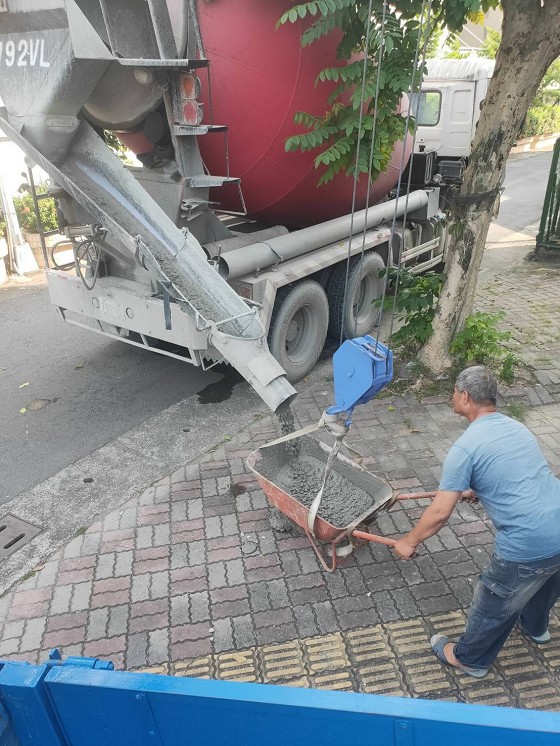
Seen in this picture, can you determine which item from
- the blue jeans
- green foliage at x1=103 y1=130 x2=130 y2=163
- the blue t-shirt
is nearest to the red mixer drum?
green foliage at x1=103 y1=130 x2=130 y2=163

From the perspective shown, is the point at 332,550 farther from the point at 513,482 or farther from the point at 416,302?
the point at 416,302

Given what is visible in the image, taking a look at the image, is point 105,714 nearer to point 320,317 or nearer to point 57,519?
point 57,519

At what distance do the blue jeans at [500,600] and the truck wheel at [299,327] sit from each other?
3390mm

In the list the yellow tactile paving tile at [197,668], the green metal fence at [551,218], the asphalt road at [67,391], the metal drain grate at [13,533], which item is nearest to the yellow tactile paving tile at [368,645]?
the yellow tactile paving tile at [197,668]

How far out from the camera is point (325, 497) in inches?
152

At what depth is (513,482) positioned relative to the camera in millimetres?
2596

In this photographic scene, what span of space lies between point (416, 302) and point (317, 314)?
1074mm

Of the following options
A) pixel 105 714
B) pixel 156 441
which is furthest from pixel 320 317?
pixel 105 714

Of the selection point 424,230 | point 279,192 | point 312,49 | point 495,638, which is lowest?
point 495,638

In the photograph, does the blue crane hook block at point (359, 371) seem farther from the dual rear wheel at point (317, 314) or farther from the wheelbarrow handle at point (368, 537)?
the dual rear wheel at point (317, 314)

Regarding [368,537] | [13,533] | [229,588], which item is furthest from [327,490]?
[13,533]

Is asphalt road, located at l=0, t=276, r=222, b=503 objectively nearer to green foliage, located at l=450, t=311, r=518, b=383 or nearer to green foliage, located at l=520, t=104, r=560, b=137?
green foliage, located at l=450, t=311, r=518, b=383

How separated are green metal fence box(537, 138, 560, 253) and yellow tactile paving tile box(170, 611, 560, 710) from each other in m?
8.31

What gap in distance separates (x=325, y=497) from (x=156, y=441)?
6.35 feet
